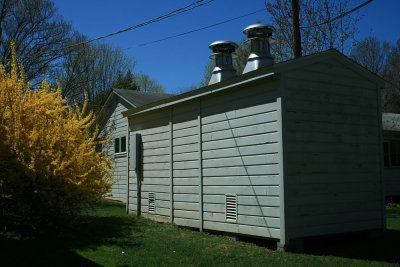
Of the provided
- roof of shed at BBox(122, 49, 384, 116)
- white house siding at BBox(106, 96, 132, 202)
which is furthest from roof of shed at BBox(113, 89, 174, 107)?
roof of shed at BBox(122, 49, 384, 116)

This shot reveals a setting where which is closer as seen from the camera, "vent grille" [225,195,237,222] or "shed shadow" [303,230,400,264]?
"shed shadow" [303,230,400,264]

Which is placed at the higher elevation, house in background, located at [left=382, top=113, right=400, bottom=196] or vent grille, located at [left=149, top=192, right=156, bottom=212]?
house in background, located at [left=382, top=113, right=400, bottom=196]

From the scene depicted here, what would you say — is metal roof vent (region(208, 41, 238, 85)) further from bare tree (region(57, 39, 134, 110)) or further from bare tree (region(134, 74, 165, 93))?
bare tree (region(134, 74, 165, 93))

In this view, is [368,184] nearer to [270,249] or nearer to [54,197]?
[270,249]

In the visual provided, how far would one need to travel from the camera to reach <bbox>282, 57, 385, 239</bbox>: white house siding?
22.0ft

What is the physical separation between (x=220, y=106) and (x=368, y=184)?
129 inches

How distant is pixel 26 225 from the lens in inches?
332

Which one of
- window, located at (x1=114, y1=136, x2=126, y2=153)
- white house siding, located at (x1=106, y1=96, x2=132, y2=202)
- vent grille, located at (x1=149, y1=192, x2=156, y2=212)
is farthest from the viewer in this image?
window, located at (x1=114, y1=136, x2=126, y2=153)

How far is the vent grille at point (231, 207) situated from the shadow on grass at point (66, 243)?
1.84m

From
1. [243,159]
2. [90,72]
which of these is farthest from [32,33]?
[243,159]

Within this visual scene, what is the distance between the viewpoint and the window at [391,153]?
51.9ft

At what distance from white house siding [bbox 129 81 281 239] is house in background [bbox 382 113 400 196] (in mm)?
9674

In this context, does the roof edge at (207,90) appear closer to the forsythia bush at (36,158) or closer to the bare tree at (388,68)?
the forsythia bush at (36,158)

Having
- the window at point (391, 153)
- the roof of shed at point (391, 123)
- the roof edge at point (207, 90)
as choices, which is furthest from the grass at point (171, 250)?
the roof of shed at point (391, 123)
